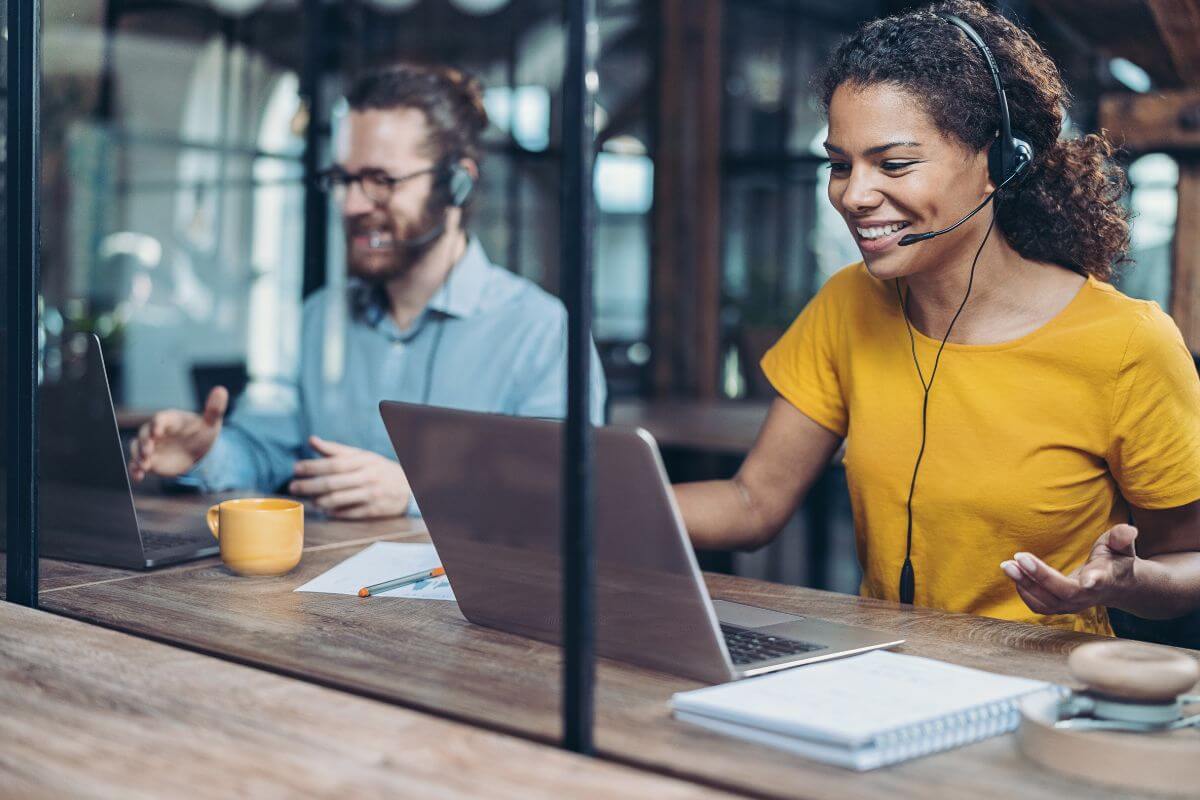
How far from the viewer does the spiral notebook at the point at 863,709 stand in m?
0.91

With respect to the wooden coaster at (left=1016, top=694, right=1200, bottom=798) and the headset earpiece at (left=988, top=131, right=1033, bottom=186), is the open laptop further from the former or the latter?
the headset earpiece at (left=988, top=131, right=1033, bottom=186)

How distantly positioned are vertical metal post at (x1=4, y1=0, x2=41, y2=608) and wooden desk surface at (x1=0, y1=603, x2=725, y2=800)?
0.28 meters

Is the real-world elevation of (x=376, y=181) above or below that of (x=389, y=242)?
above

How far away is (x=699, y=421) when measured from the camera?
4270mm

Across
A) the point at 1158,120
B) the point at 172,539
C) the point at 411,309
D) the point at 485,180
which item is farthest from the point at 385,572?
the point at 485,180

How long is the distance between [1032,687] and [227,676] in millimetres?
694

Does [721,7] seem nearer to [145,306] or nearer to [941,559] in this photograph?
[145,306]

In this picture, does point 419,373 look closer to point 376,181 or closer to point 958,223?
point 376,181

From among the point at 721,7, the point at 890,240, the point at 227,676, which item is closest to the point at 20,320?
the point at 227,676

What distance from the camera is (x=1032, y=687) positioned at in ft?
3.37

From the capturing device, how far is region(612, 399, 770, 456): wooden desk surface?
367 centimetres

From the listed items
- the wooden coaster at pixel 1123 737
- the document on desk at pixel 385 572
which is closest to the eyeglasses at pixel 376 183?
the document on desk at pixel 385 572

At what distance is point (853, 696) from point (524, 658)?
34 centimetres

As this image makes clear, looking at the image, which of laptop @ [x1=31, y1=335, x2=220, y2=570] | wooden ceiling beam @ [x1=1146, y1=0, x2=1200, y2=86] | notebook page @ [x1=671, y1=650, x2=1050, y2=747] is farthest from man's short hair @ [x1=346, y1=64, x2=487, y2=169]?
notebook page @ [x1=671, y1=650, x2=1050, y2=747]
